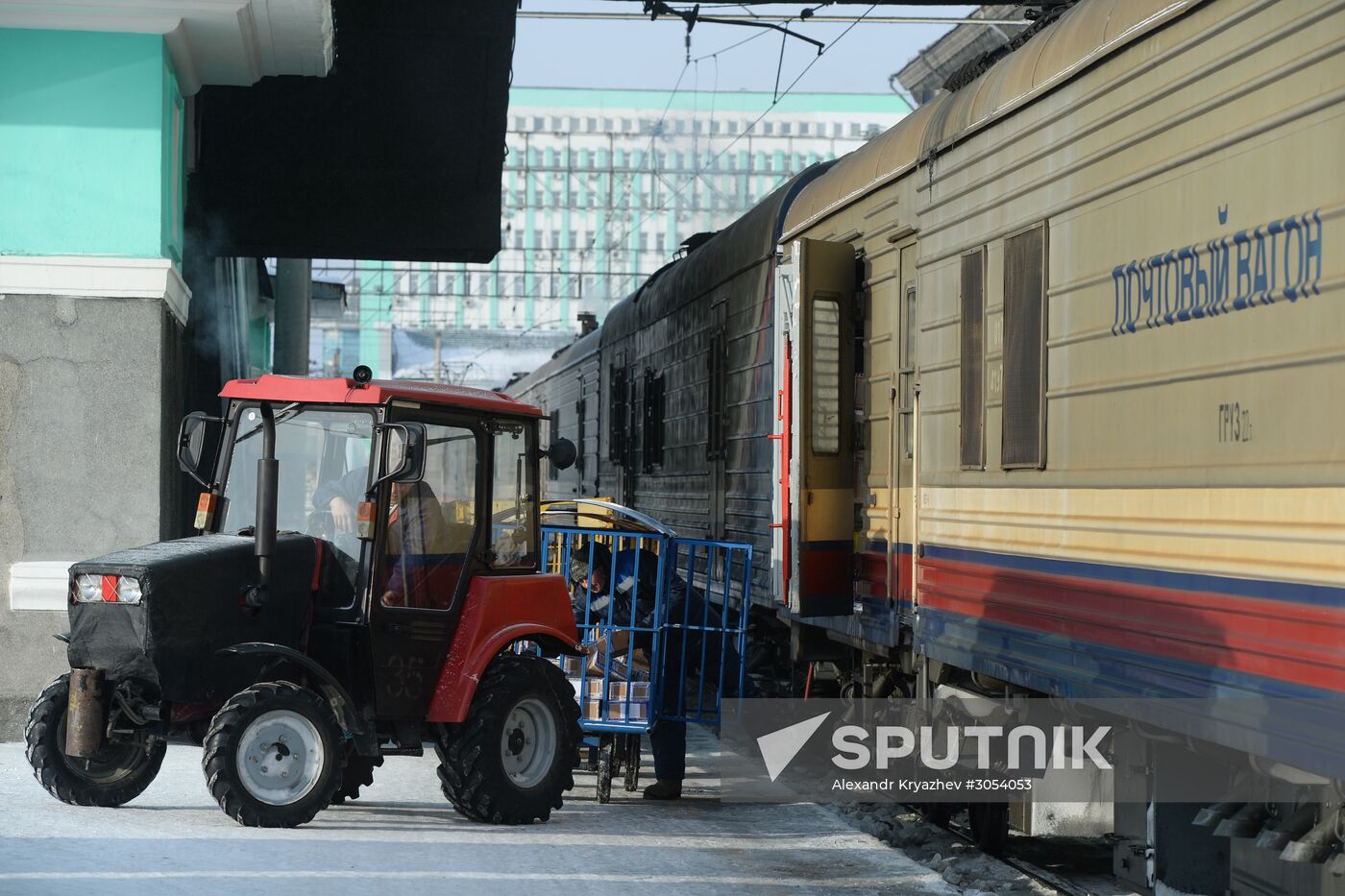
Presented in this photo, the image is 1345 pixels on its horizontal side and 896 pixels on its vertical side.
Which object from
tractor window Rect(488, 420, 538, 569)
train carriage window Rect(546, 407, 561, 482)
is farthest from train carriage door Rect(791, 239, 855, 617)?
train carriage window Rect(546, 407, 561, 482)

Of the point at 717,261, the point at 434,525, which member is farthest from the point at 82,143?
the point at 717,261

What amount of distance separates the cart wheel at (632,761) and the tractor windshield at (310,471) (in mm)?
2426

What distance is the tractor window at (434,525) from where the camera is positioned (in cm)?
849

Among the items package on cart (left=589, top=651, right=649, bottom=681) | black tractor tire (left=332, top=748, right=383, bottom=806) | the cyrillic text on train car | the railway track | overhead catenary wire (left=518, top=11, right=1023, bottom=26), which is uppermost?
overhead catenary wire (left=518, top=11, right=1023, bottom=26)

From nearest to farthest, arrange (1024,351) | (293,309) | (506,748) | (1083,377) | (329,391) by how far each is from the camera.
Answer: (1083,377) → (1024,351) → (329,391) → (506,748) → (293,309)

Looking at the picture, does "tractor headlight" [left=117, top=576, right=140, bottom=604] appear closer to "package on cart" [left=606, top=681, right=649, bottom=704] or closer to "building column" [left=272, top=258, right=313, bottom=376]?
"package on cart" [left=606, top=681, right=649, bottom=704]

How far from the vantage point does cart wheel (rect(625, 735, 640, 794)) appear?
10094mm

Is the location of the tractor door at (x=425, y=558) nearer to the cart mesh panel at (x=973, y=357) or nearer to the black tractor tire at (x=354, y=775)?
the black tractor tire at (x=354, y=775)

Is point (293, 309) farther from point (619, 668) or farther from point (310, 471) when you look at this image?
point (310, 471)

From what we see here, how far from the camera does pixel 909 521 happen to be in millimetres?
8945

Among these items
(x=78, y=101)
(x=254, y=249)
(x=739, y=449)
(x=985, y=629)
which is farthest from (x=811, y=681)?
(x=254, y=249)

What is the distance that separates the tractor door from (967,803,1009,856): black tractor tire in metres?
2.83

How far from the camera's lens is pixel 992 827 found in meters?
8.62

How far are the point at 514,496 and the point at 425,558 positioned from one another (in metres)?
0.83
